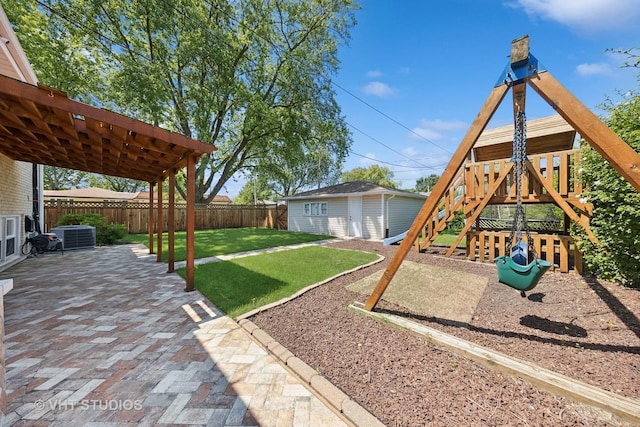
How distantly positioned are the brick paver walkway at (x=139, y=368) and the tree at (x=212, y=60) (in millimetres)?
11110

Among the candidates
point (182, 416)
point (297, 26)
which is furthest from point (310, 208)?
point (182, 416)

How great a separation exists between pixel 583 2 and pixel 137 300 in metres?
10.6

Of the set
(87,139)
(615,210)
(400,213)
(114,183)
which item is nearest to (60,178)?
(114,183)

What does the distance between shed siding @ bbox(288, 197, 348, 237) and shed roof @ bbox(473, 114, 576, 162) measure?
22.3ft

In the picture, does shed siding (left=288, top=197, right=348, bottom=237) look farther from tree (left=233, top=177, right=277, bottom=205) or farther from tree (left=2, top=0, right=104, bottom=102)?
tree (left=233, top=177, right=277, bottom=205)

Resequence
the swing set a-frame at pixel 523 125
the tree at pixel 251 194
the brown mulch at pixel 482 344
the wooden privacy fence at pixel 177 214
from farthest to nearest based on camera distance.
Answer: the tree at pixel 251 194 → the wooden privacy fence at pixel 177 214 → the swing set a-frame at pixel 523 125 → the brown mulch at pixel 482 344

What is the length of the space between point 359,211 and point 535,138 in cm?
729

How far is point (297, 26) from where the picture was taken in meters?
14.0

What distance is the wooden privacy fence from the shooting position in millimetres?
10780

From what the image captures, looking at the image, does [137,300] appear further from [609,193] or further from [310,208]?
[310,208]

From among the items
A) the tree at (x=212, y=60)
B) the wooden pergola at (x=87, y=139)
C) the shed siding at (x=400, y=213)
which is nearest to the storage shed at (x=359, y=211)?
the shed siding at (x=400, y=213)

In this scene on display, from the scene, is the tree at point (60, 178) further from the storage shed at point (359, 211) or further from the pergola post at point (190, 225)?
the pergola post at point (190, 225)

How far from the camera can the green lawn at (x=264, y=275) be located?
13.1 ft

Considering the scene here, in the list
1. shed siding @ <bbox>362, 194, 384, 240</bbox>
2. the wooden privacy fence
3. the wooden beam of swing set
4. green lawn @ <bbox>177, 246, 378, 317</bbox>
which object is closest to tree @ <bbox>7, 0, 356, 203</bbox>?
the wooden privacy fence
